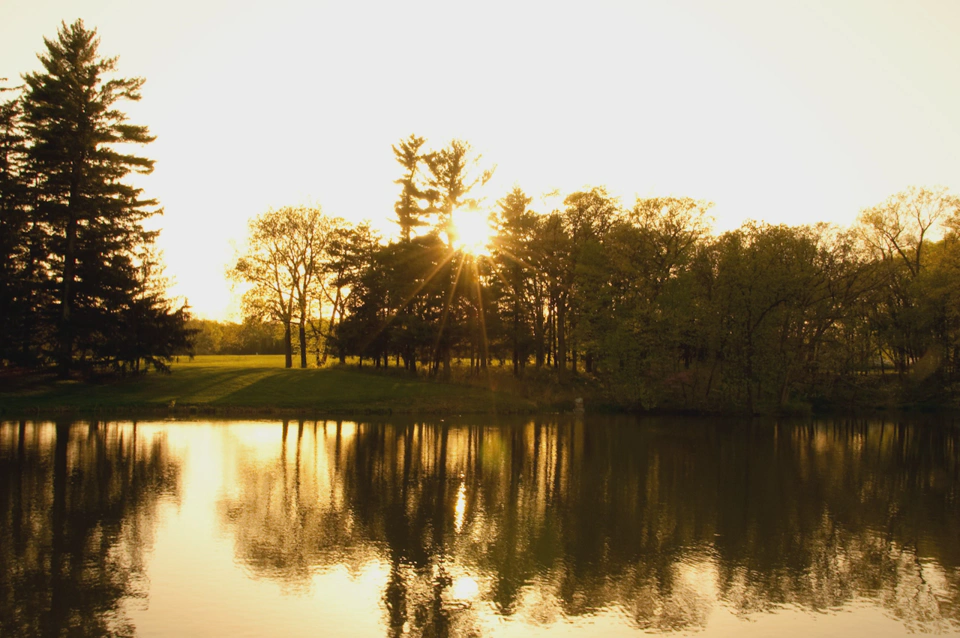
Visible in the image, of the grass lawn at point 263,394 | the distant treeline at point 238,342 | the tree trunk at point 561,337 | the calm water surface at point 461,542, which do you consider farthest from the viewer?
the distant treeline at point 238,342

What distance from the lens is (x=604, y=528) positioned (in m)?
16.1

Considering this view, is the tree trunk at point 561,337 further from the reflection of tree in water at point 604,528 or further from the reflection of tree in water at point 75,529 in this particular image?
the reflection of tree in water at point 75,529

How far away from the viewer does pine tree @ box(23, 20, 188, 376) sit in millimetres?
43500

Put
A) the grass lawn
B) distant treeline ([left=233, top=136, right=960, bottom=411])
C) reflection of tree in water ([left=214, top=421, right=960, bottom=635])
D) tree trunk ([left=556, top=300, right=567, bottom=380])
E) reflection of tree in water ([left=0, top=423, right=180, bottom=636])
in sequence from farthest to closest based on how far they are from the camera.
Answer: tree trunk ([left=556, top=300, right=567, bottom=380]) → distant treeline ([left=233, top=136, right=960, bottom=411]) → the grass lawn → reflection of tree in water ([left=214, top=421, right=960, bottom=635]) → reflection of tree in water ([left=0, top=423, right=180, bottom=636])

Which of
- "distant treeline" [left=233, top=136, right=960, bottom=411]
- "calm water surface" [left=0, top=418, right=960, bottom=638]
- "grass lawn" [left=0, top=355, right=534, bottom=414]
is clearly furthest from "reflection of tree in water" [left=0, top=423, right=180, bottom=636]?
"distant treeline" [left=233, top=136, right=960, bottom=411]

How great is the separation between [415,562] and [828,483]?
15.6 m

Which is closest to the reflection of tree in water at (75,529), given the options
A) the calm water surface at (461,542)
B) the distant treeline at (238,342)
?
the calm water surface at (461,542)

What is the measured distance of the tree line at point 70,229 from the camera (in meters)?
42.9

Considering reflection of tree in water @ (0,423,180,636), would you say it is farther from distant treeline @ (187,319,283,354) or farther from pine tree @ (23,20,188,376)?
distant treeline @ (187,319,283,354)

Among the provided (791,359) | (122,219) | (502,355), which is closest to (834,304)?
(791,359)

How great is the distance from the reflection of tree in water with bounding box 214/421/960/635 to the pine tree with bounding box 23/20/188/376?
76.2ft

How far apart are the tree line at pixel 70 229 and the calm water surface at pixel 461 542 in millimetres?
17202

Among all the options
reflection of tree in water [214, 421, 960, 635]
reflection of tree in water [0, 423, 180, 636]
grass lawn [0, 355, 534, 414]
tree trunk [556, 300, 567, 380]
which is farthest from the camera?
tree trunk [556, 300, 567, 380]

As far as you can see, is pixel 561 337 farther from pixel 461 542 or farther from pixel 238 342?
pixel 238 342
